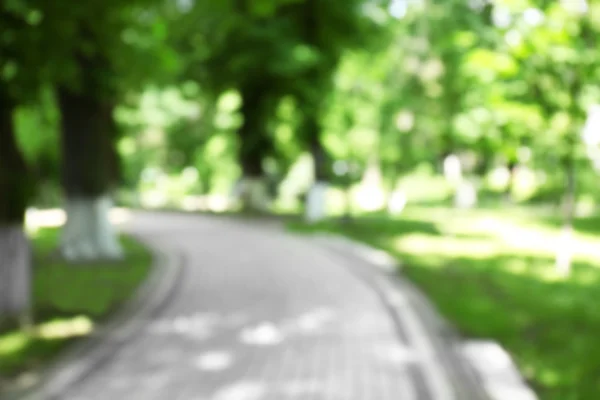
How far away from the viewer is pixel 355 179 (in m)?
22.0

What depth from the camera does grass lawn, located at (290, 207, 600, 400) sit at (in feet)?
22.6

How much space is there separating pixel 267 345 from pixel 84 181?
7.72 meters

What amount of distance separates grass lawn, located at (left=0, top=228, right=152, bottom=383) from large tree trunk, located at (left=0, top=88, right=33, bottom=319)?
0.34m

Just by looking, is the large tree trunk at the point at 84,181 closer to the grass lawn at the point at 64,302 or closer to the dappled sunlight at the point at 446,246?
the grass lawn at the point at 64,302

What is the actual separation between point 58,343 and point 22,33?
12.2 feet

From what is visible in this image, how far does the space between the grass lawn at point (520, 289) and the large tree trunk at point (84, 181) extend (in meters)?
6.59

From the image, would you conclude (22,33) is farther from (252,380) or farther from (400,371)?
(400,371)

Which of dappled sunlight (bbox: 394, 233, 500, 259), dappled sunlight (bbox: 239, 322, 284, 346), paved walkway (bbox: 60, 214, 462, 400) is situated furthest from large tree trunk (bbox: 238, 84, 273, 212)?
dappled sunlight (bbox: 239, 322, 284, 346)

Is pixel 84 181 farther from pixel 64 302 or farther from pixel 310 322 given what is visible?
pixel 310 322

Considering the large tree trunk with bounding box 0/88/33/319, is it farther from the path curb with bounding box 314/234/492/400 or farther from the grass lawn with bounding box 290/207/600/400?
the grass lawn with bounding box 290/207/600/400

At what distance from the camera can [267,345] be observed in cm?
769

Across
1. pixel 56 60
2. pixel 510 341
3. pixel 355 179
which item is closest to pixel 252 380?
pixel 510 341

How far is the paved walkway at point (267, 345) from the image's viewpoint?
20.2 feet

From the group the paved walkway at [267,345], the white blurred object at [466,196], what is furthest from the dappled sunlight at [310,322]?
the white blurred object at [466,196]
